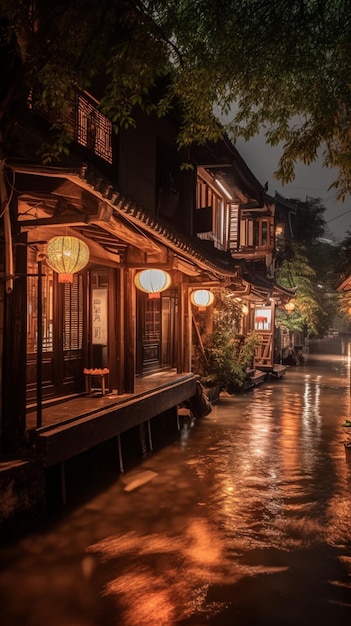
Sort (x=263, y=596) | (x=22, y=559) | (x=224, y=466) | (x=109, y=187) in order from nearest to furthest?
(x=263, y=596) < (x=22, y=559) < (x=109, y=187) < (x=224, y=466)

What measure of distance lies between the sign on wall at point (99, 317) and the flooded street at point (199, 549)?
2973mm

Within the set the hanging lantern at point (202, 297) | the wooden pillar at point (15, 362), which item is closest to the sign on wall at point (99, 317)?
the wooden pillar at point (15, 362)

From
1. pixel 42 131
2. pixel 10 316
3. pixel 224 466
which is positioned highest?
pixel 42 131

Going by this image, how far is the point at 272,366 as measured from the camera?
85.4 ft

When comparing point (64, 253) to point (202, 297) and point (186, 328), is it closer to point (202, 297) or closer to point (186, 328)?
point (202, 297)

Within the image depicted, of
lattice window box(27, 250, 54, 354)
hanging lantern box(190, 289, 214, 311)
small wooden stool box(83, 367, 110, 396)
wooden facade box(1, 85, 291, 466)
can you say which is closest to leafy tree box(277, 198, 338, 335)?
wooden facade box(1, 85, 291, 466)

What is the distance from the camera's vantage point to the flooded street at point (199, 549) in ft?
16.2

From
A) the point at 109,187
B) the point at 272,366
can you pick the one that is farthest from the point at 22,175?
the point at 272,366

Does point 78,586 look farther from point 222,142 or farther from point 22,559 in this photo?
point 222,142

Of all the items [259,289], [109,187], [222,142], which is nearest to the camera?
[109,187]

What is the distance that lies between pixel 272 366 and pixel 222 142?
42.6 feet

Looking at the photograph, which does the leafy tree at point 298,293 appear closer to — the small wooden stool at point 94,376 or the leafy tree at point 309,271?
the leafy tree at point 309,271

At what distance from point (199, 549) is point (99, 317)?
629cm

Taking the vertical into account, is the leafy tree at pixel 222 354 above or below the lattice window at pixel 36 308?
below
